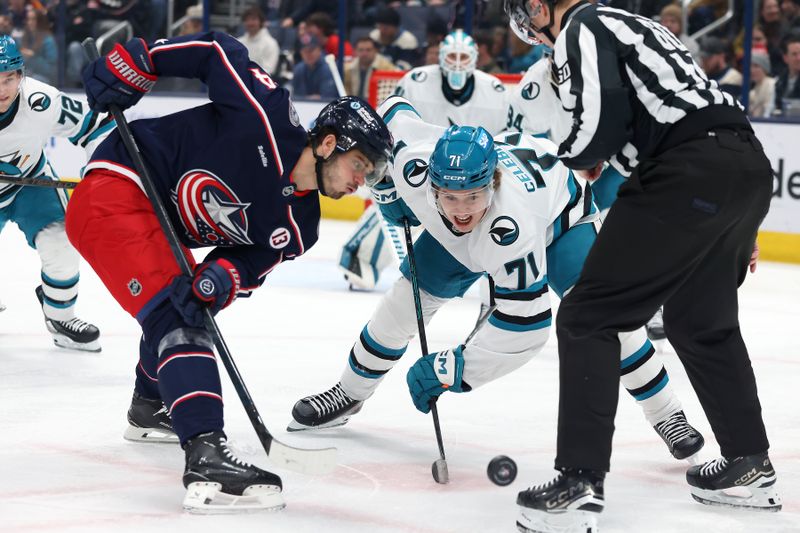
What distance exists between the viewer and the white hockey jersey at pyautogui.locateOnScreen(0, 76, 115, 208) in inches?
162

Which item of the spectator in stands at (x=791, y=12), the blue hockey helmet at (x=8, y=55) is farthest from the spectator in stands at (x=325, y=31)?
the blue hockey helmet at (x=8, y=55)

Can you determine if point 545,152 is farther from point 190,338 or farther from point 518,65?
point 518,65

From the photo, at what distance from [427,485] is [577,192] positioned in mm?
813

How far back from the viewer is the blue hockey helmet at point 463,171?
2621 mm

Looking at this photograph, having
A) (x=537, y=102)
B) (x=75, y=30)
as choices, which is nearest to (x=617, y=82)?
(x=537, y=102)

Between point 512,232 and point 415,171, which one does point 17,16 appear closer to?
point 415,171

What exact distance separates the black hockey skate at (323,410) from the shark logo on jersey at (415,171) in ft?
2.01

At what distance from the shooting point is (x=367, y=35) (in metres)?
8.34

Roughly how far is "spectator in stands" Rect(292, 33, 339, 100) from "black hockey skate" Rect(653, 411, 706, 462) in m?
5.63

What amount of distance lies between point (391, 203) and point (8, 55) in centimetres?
159

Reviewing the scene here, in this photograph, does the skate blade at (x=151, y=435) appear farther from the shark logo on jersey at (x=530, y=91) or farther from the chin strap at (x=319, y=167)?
the shark logo on jersey at (x=530, y=91)

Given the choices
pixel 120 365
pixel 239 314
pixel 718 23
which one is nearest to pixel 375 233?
pixel 239 314

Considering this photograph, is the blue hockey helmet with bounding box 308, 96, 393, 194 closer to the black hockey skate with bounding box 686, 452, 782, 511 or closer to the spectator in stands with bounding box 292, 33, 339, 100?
the black hockey skate with bounding box 686, 452, 782, 511

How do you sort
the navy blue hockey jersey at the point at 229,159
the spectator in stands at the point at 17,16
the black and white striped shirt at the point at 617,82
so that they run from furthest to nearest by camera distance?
the spectator in stands at the point at 17,16 < the navy blue hockey jersey at the point at 229,159 < the black and white striped shirt at the point at 617,82
